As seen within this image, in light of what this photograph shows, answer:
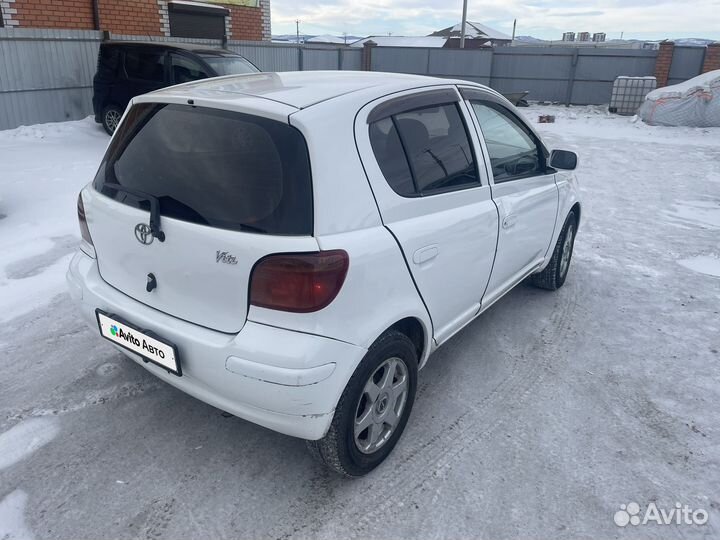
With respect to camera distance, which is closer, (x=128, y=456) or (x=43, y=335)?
(x=128, y=456)

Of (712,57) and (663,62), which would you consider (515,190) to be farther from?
(712,57)

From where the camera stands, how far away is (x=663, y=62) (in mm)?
18906

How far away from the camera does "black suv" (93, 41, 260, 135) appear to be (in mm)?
9695

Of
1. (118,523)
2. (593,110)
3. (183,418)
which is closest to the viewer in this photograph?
(118,523)

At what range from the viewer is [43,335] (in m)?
3.70

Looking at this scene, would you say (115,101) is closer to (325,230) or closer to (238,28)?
(238,28)

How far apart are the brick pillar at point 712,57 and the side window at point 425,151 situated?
→ 64.7 ft

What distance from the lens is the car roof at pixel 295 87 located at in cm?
239

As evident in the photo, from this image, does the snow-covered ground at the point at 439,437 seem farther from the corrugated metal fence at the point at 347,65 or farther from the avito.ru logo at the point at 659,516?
the corrugated metal fence at the point at 347,65

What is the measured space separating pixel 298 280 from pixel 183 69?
890 centimetres

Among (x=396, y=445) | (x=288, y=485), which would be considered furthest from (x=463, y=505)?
(x=288, y=485)

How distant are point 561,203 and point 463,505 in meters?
2.63

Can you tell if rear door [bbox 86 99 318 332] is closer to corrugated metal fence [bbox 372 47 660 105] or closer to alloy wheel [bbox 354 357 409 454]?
alloy wheel [bbox 354 357 409 454]

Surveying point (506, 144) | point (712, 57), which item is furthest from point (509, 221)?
point (712, 57)
